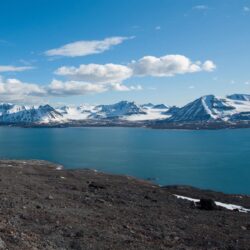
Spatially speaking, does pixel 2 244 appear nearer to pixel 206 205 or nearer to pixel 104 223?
Result: pixel 104 223

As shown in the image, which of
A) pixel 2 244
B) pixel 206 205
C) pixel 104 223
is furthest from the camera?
pixel 206 205

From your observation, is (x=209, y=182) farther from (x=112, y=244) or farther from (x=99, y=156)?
(x=112, y=244)

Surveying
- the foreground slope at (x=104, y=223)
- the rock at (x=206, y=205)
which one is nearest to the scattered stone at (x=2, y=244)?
the foreground slope at (x=104, y=223)

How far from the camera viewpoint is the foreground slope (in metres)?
20.4

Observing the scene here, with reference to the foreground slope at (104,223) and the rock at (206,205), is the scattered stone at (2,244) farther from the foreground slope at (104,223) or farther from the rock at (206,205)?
the rock at (206,205)

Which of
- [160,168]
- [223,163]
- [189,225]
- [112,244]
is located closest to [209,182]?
[160,168]

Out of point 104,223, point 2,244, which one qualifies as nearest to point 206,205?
point 104,223

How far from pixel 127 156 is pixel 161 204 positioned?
124533mm

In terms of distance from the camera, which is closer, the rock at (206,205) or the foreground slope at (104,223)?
the foreground slope at (104,223)

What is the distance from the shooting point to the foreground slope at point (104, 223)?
2041 cm

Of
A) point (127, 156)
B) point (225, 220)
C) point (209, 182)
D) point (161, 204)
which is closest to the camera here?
point (225, 220)

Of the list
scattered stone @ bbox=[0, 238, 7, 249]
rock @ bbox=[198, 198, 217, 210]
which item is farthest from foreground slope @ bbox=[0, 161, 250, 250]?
rock @ bbox=[198, 198, 217, 210]

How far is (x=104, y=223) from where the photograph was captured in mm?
25297

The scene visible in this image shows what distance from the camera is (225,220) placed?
105 ft
